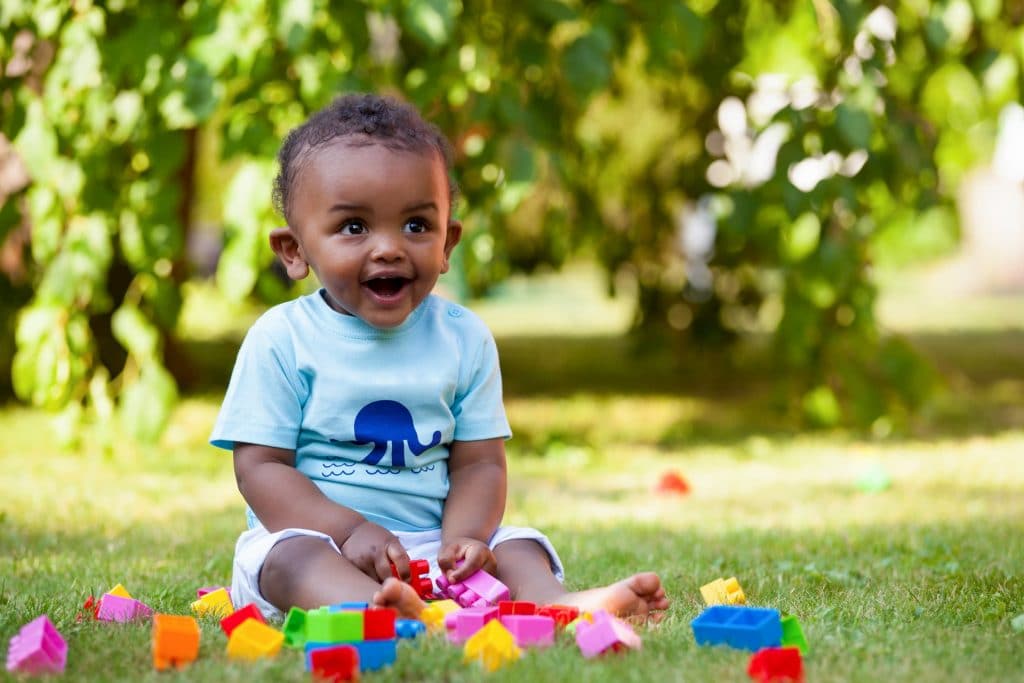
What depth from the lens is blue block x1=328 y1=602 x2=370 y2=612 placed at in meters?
1.80

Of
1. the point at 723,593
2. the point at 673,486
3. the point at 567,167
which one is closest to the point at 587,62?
the point at 567,167

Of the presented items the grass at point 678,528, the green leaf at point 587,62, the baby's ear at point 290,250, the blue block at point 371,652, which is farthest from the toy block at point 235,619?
the green leaf at point 587,62

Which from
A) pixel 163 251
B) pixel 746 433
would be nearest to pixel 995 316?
pixel 746 433

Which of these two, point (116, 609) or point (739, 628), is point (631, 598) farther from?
point (116, 609)

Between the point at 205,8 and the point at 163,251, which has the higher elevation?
the point at 205,8

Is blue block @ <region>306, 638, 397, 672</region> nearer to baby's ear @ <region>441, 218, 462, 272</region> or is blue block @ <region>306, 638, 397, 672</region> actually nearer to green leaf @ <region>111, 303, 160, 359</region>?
baby's ear @ <region>441, 218, 462, 272</region>

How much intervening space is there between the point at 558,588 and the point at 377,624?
1.66ft

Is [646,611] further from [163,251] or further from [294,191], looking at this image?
[163,251]

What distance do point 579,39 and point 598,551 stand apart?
175 cm

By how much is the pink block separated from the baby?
0.86 ft

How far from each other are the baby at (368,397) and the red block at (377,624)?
1.07 ft

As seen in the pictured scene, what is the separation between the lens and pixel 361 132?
226 centimetres

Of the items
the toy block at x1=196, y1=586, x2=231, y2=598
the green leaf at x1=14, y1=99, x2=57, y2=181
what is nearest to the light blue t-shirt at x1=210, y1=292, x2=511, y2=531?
the toy block at x1=196, y1=586, x2=231, y2=598

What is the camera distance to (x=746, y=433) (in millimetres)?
5168
